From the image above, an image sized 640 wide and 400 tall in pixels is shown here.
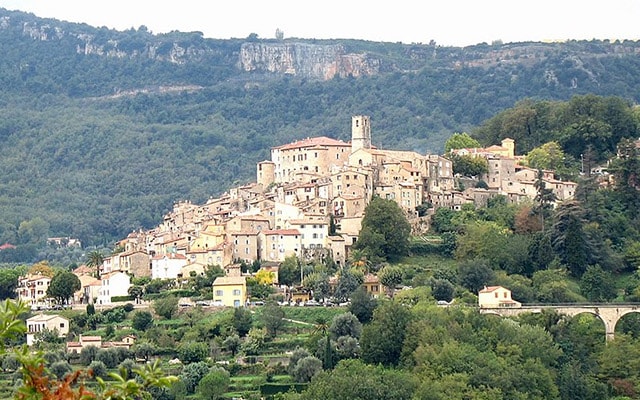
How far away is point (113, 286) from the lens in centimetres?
6059

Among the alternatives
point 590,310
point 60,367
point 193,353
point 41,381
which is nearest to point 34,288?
point 193,353

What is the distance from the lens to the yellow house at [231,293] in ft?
188

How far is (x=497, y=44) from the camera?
172125 mm

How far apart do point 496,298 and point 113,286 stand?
16.3 metres

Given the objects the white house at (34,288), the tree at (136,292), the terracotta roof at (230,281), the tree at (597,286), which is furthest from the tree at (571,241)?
the white house at (34,288)

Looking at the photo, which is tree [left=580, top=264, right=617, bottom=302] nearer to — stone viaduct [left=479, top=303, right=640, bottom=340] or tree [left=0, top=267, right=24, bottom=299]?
stone viaduct [left=479, top=303, right=640, bottom=340]

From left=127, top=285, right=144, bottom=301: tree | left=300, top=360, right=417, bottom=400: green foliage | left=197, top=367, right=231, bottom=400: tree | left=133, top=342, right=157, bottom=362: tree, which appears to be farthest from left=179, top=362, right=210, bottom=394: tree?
left=127, top=285, right=144, bottom=301: tree

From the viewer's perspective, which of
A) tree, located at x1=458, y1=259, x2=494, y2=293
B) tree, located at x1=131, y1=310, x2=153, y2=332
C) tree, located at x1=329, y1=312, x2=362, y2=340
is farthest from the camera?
tree, located at x1=458, y1=259, x2=494, y2=293

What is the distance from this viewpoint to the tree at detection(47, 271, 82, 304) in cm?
6084

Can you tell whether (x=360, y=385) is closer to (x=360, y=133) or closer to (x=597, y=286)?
(x=597, y=286)

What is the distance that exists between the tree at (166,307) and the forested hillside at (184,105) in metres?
56.9

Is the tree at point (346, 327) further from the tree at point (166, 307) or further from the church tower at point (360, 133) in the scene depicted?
the church tower at point (360, 133)

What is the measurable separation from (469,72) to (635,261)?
335 ft

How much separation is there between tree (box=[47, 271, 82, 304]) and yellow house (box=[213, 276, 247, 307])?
7.16 m
